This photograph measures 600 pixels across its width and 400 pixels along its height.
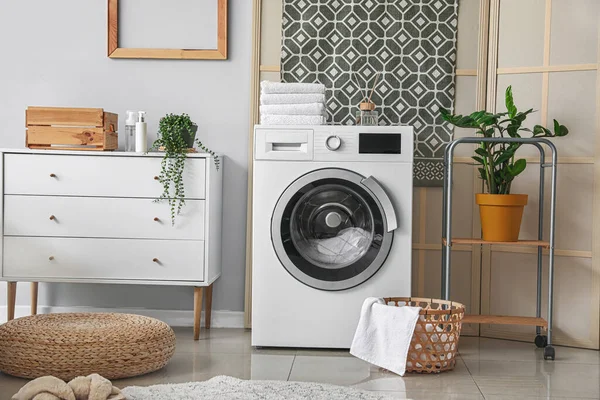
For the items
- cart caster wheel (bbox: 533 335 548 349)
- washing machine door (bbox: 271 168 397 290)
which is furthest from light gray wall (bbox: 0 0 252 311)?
cart caster wheel (bbox: 533 335 548 349)

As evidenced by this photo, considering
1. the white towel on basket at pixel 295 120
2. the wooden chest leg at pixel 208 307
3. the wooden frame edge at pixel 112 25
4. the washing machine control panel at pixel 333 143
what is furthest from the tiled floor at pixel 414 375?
the wooden frame edge at pixel 112 25

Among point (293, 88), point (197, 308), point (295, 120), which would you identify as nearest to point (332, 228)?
point (295, 120)

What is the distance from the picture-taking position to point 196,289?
3.50 metres

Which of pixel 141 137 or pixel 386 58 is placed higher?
pixel 386 58

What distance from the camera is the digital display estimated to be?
3262 millimetres

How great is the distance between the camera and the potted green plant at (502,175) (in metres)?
3.33

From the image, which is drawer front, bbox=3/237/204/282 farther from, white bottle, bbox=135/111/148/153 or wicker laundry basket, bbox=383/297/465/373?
wicker laundry basket, bbox=383/297/465/373

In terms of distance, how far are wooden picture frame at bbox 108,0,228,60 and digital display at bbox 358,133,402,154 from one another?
96 cm

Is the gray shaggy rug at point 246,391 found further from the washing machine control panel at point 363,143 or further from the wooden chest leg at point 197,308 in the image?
the washing machine control panel at point 363,143

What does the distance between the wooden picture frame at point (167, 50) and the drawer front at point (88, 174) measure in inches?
25.8

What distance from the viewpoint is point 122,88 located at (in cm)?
386

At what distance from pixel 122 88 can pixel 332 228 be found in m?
1.38

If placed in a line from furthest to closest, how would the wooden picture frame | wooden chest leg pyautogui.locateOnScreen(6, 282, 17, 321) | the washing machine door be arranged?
the wooden picture frame < wooden chest leg pyautogui.locateOnScreen(6, 282, 17, 321) < the washing machine door

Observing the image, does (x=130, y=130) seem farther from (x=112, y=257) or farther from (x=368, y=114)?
(x=368, y=114)
